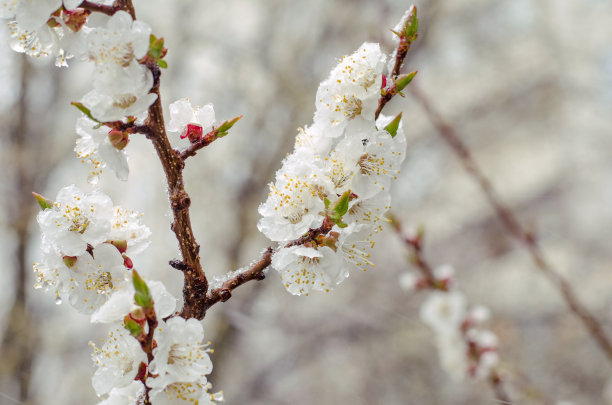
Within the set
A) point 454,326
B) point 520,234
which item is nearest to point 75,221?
point 520,234

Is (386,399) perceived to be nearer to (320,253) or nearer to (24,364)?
(24,364)

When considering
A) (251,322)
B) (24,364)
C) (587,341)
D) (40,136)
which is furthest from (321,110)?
(587,341)

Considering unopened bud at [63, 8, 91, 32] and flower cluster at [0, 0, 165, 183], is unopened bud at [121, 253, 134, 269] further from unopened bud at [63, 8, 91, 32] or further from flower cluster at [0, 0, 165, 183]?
unopened bud at [63, 8, 91, 32]

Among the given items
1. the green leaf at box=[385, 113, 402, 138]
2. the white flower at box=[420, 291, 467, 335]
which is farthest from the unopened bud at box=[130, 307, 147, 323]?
the white flower at box=[420, 291, 467, 335]

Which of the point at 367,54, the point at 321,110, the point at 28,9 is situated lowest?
the point at 28,9

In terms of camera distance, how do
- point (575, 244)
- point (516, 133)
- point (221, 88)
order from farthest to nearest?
1. point (516, 133)
2. point (575, 244)
3. point (221, 88)

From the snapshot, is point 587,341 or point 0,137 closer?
point 0,137
